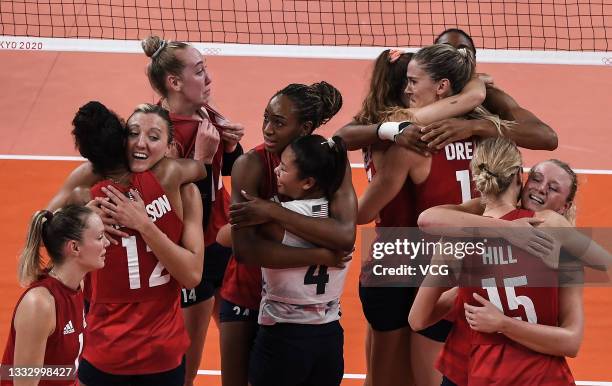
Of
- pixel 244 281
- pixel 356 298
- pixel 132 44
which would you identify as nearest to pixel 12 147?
pixel 132 44

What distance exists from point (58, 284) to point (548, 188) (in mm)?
2630

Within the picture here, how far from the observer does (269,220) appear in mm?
5574

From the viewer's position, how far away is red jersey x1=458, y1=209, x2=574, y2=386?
5.19m

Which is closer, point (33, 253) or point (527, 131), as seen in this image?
point (33, 253)

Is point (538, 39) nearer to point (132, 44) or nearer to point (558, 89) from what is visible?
point (558, 89)

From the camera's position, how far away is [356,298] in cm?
974

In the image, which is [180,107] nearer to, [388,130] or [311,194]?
[388,130]

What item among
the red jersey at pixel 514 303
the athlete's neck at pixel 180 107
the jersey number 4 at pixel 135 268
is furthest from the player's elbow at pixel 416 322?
the athlete's neck at pixel 180 107

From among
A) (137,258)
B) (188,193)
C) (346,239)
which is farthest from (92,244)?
(346,239)

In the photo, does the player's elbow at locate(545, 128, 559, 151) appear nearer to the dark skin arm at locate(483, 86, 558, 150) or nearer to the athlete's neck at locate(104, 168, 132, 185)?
the dark skin arm at locate(483, 86, 558, 150)

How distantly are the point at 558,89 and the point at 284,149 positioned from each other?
31.9ft

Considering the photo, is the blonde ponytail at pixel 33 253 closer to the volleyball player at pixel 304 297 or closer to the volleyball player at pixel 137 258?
the volleyball player at pixel 137 258

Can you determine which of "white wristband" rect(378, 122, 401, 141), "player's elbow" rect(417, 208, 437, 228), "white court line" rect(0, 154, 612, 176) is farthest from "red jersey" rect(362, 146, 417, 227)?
"white court line" rect(0, 154, 612, 176)

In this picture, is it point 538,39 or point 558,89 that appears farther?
point 538,39
